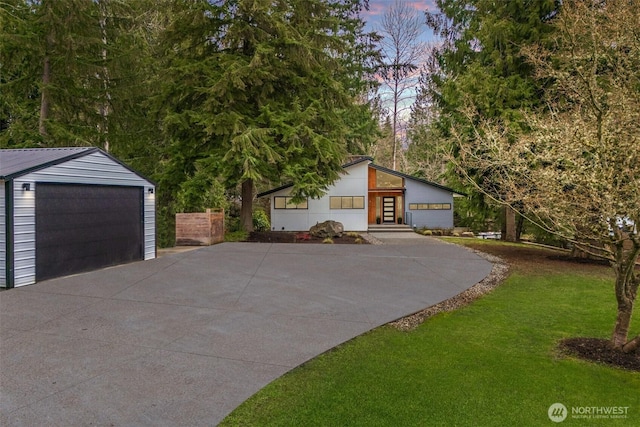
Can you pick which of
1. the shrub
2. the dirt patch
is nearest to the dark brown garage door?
the dirt patch

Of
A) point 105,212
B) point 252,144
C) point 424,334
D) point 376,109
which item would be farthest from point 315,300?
point 376,109

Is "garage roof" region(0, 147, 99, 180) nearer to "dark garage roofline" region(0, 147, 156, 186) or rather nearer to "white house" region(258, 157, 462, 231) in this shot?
"dark garage roofline" region(0, 147, 156, 186)

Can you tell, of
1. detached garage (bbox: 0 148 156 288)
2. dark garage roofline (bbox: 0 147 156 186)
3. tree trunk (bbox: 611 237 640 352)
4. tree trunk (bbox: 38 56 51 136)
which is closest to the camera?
tree trunk (bbox: 611 237 640 352)

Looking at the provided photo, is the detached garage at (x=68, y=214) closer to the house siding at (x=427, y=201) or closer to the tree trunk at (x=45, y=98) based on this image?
the tree trunk at (x=45, y=98)

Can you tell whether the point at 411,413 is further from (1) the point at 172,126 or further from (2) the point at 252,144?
(1) the point at 172,126

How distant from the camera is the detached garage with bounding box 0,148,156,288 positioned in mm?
7379

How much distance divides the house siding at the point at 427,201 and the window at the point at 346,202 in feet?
11.9

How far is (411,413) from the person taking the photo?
3.44 meters

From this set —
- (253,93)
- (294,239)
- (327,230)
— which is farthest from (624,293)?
(253,93)

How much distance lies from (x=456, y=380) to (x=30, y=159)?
9.37m

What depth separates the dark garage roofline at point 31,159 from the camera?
753 cm

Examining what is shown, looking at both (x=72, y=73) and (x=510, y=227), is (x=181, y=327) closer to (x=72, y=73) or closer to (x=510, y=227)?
(x=72, y=73)

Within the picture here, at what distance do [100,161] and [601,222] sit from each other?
10025 mm

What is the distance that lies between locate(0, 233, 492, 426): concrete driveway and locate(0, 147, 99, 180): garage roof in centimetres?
225
